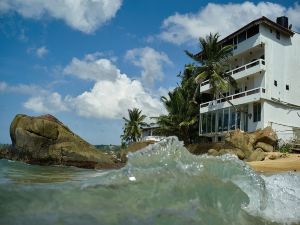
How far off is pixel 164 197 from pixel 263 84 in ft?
103

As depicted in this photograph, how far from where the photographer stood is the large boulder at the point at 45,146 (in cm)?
2681

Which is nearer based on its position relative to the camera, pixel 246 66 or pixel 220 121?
pixel 246 66

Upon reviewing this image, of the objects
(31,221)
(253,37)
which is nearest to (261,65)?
(253,37)

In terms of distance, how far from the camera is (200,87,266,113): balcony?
33375mm

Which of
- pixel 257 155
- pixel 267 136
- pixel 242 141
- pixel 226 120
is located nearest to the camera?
pixel 257 155

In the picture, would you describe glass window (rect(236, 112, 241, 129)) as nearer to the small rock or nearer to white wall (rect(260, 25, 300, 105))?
white wall (rect(260, 25, 300, 105))

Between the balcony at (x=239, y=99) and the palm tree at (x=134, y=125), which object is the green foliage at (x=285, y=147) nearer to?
the balcony at (x=239, y=99)

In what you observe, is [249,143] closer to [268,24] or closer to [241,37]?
[268,24]

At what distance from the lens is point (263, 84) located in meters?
34.7

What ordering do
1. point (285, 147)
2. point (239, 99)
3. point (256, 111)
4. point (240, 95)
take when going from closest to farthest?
point (285, 147), point (256, 111), point (239, 99), point (240, 95)

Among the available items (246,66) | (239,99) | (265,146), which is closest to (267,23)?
(246,66)

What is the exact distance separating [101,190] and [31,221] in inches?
49.2

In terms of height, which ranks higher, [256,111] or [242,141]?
[256,111]

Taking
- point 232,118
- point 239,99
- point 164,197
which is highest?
point 239,99
